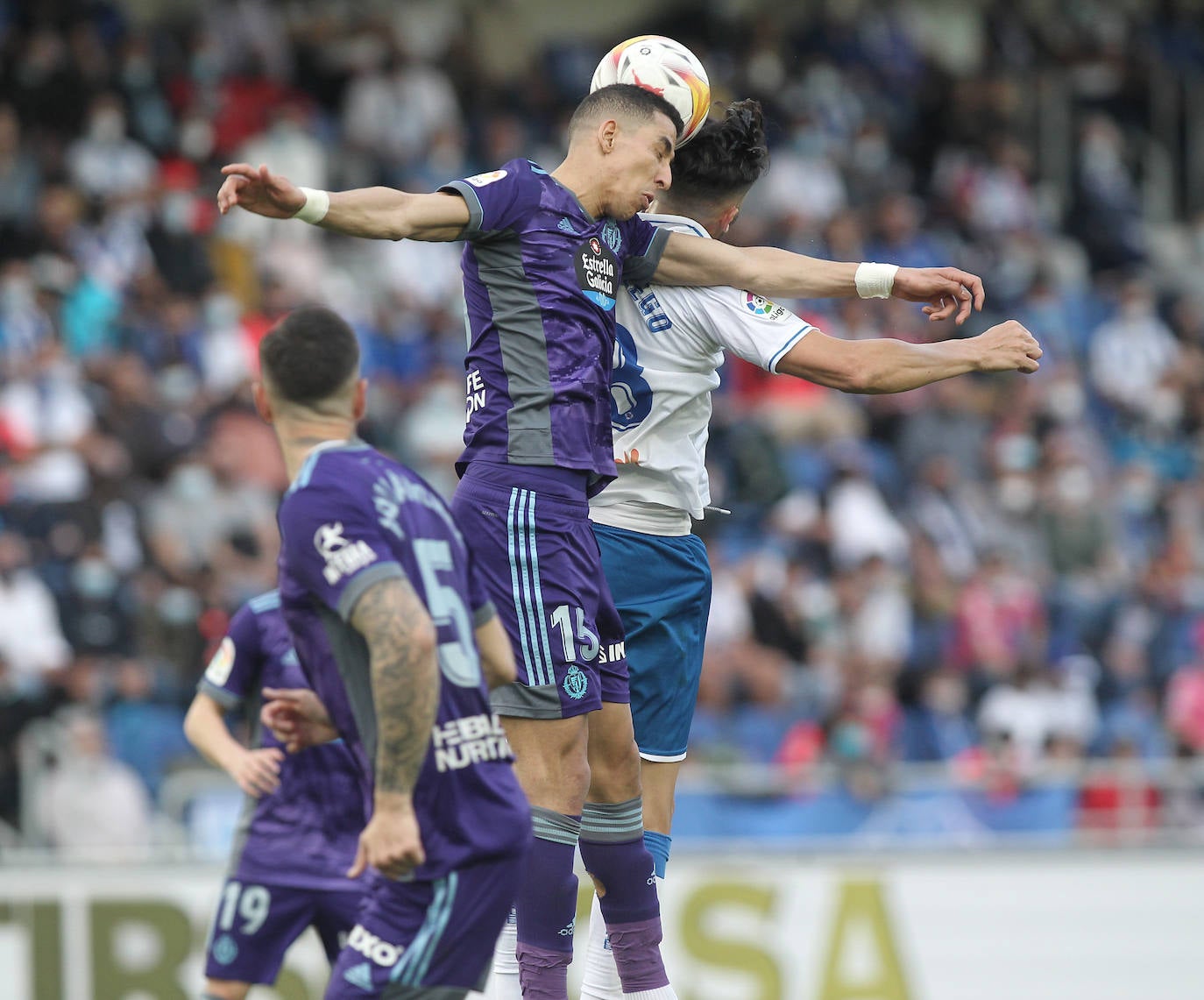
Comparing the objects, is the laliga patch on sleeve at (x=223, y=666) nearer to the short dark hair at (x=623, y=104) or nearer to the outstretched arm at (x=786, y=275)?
the outstretched arm at (x=786, y=275)

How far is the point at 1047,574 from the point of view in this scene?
53.6 ft

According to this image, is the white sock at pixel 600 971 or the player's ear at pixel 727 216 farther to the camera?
the player's ear at pixel 727 216

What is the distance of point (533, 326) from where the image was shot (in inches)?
220

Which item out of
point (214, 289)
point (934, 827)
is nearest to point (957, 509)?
point (934, 827)

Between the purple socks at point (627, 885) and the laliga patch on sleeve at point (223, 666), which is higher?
the laliga patch on sleeve at point (223, 666)

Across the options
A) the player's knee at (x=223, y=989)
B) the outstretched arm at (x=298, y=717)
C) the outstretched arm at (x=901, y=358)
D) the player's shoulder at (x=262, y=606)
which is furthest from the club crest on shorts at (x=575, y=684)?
the player's knee at (x=223, y=989)

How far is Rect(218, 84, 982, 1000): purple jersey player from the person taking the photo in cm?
554

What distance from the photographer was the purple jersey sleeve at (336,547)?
14.8 ft

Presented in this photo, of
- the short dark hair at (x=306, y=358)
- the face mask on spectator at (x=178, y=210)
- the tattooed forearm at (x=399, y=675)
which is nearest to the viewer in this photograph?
the tattooed forearm at (x=399, y=675)

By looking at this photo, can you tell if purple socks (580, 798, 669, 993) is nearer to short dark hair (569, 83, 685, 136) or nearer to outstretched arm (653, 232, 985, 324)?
outstretched arm (653, 232, 985, 324)

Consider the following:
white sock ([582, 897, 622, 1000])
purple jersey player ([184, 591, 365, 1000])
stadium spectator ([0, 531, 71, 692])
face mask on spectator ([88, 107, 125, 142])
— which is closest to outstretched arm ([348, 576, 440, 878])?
white sock ([582, 897, 622, 1000])

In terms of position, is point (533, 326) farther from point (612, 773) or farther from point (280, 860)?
point (280, 860)

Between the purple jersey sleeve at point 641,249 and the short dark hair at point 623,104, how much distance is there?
0.36 meters

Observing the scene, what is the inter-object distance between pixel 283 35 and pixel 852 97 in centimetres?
668
